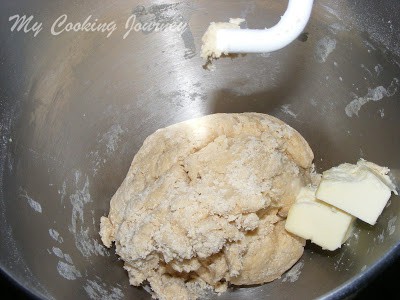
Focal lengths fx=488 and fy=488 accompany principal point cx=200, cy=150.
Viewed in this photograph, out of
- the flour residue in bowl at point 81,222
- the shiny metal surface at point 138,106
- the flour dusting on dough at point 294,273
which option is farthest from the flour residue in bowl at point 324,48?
the flour residue in bowl at point 81,222

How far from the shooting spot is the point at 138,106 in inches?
85.1

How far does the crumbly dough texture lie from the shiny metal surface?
0.37ft

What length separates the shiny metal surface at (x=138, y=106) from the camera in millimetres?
1715

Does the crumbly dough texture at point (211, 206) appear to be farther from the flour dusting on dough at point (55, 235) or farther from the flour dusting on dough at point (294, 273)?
the flour dusting on dough at point (55, 235)

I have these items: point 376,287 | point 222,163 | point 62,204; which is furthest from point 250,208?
point 62,204

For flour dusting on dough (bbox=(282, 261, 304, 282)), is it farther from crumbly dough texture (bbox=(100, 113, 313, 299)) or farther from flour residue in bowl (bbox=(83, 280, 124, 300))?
flour residue in bowl (bbox=(83, 280, 124, 300))

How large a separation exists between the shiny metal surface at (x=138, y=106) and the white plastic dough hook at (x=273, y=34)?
42 centimetres

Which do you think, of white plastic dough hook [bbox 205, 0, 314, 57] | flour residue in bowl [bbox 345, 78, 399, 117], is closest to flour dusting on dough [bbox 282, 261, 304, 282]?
flour residue in bowl [bbox 345, 78, 399, 117]

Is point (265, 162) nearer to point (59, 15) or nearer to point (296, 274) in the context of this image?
point (296, 274)

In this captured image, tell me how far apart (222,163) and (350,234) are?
57 cm

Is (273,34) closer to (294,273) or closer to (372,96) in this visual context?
(372,96)

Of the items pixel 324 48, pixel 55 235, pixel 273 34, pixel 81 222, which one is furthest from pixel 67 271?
pixel 324 48

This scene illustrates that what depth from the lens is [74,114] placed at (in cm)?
198

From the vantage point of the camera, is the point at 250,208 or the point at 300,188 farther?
the point at 300,188
